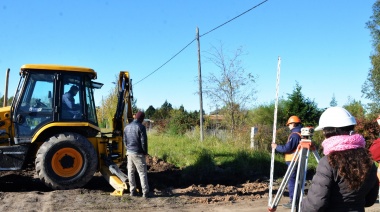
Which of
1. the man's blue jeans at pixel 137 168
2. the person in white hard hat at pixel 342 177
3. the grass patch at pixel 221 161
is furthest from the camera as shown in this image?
the grass patch at pixel 221 161

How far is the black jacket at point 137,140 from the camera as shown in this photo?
826cm

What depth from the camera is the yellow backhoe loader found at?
8531mm

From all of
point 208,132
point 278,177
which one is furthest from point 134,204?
point 208,132

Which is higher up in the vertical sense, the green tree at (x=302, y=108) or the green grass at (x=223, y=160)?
the green tree at (x=302, y=108)

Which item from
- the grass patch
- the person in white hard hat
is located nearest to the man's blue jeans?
the grass patch

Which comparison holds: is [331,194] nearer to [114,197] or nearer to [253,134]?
[114,197]

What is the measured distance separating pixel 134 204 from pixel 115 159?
7.44 ft

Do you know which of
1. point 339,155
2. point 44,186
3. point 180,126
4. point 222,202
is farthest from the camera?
point 180,126

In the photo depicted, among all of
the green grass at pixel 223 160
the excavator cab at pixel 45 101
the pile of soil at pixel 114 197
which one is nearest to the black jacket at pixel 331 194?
the pile of soil at pixel 114 197

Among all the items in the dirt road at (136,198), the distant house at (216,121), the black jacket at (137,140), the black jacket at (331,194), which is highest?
the distant house at (216,121)

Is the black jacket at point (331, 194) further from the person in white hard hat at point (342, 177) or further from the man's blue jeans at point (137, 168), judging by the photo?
the man's blue jeans at point (137, 168)

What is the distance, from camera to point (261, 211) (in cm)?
734

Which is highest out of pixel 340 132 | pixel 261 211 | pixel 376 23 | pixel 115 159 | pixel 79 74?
pixel 376 23

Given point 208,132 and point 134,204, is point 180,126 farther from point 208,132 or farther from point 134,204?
point 134,204
